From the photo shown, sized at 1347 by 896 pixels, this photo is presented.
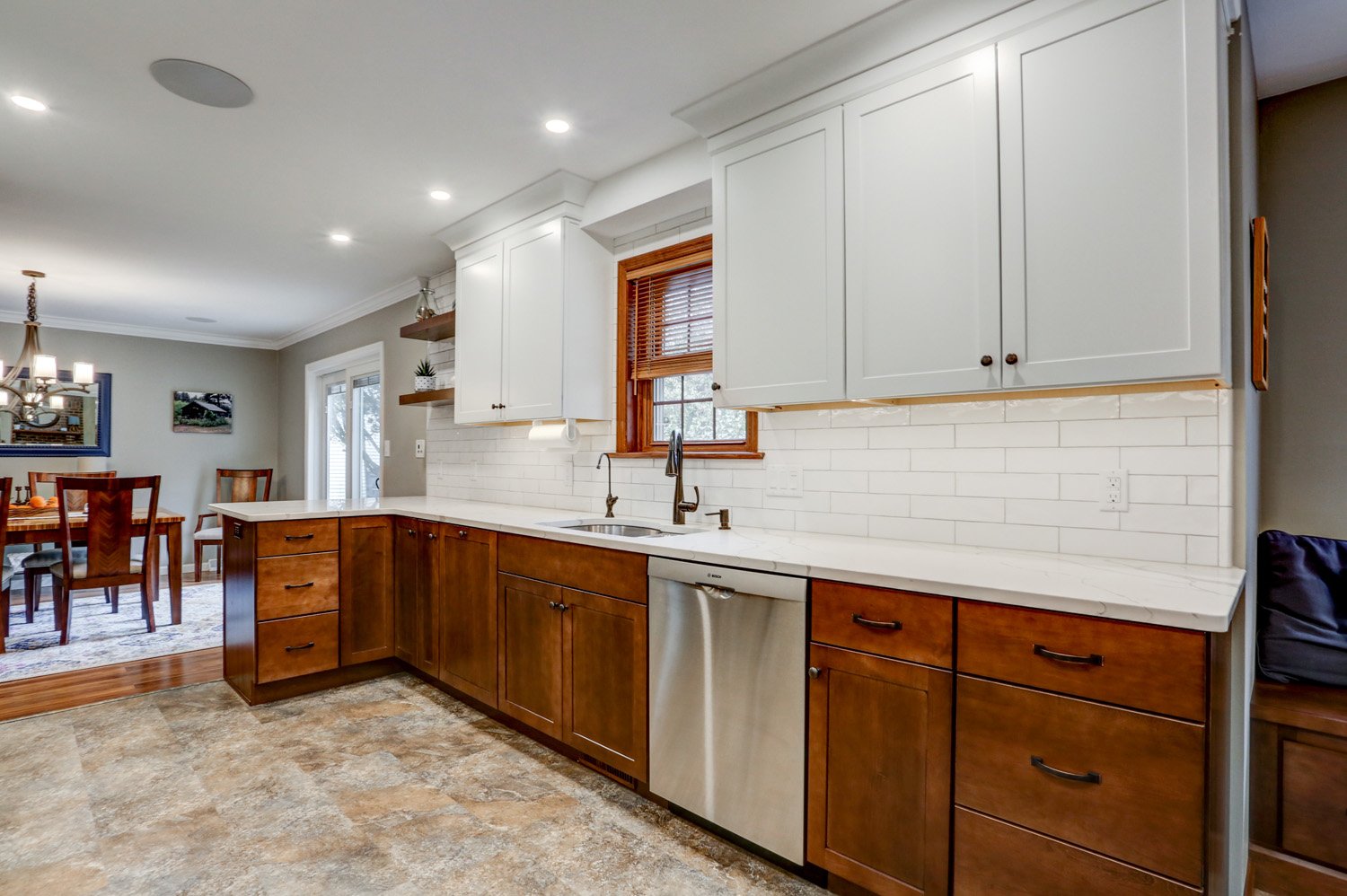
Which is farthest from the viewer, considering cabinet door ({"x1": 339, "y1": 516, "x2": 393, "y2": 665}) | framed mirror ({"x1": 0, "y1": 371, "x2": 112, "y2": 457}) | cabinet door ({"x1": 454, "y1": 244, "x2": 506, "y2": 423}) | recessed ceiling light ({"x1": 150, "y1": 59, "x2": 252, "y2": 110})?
framed mirror ({"x1": 0, "y1": 371, "x2": 112, "y2": 457})

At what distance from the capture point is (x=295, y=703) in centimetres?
322

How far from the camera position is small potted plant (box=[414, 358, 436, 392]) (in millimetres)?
4504

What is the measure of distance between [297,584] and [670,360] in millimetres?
2097

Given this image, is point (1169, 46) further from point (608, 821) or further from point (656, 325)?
point (608, 821)

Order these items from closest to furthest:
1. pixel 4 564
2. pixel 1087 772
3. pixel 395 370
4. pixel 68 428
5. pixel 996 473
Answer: pixel 1087 772, pixel 996 473, pixel 4 564, pixel 395 370, pixel 68 428

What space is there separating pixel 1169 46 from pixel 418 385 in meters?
4.24

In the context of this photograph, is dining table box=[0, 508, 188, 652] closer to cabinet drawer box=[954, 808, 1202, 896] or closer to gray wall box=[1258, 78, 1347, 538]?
cabinet drawer box=[954, 808, 1202, 896]

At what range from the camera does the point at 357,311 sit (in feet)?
19.1

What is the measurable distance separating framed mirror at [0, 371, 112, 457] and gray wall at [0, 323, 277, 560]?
67 mm

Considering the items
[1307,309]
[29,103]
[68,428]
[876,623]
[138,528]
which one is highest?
[29,103]

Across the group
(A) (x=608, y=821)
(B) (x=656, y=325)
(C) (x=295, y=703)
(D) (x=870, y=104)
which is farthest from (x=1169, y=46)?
(C) (x=295, y=703)

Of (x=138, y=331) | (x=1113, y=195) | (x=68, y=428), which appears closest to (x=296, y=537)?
(x=1113, y=195)

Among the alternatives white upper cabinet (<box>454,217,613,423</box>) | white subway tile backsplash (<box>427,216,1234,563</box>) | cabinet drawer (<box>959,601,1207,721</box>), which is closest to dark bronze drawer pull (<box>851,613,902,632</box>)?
cabinet drawer (<box>959,601,1207,721</box>)

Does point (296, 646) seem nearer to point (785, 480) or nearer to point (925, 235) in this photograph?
point (785, 480)
